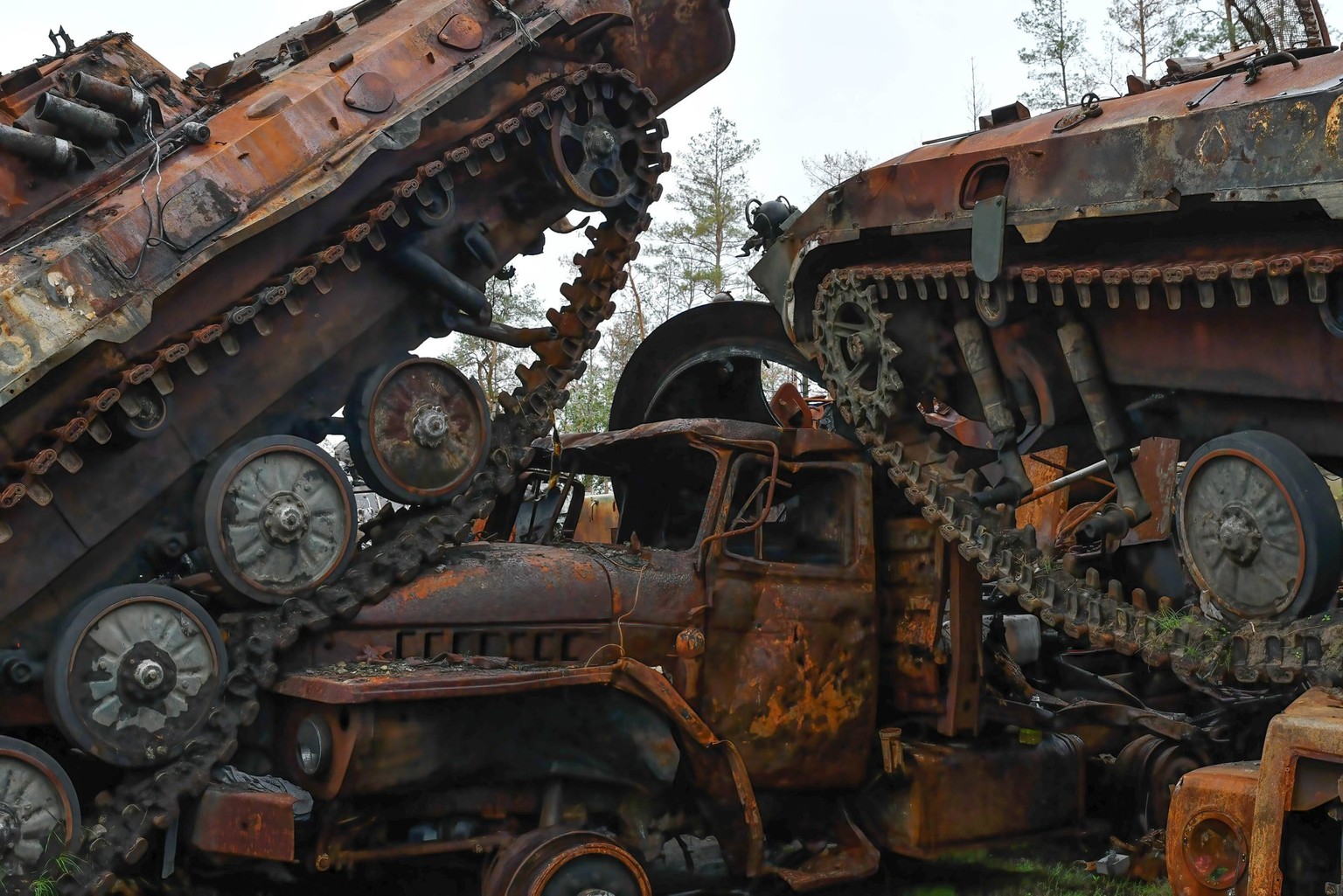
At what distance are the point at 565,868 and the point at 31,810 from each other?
2.37m

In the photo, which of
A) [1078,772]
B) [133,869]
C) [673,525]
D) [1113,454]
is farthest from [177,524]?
[1078,772]

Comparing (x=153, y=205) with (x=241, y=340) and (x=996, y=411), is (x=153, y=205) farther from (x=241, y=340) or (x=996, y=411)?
(x=996, y=411)

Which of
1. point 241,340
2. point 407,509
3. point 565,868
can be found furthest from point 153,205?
point 565,868

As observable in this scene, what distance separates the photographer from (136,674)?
20.1ft

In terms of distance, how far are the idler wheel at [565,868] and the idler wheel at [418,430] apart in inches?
84.3

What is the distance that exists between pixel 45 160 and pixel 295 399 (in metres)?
1.77

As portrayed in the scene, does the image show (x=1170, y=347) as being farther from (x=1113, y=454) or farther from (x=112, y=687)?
(x=112, y=687)

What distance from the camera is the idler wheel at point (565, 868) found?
5.85 metres

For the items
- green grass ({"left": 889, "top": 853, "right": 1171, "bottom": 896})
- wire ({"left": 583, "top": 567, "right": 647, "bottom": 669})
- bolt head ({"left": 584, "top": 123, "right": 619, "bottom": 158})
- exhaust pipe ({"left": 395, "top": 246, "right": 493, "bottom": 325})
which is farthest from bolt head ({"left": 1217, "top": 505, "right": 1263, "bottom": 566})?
bolt head ({"left": 584, "top": 123, "right": 619, "bottom": 158})

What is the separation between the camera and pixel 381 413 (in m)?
7.24

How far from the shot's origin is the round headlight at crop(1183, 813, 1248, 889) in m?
4.97

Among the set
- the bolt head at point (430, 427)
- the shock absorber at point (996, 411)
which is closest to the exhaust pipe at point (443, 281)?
the bolt head at point (430, 427)

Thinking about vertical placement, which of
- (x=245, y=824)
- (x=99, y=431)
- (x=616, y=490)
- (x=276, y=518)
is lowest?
(x=245, y=824)

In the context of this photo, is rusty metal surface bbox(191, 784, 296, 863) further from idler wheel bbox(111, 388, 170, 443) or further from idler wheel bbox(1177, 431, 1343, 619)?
idler wheel bbox(1177, 431, 1343, 619)
